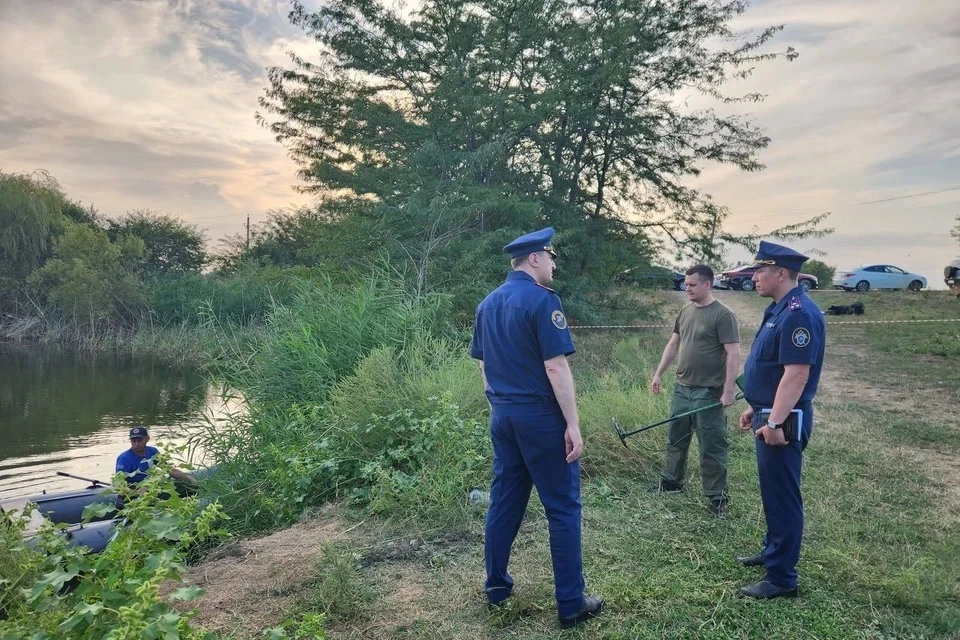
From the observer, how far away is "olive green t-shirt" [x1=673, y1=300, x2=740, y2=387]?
Answer: 4.97m

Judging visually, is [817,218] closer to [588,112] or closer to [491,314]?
[588,112]

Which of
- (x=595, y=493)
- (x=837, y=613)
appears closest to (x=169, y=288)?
(x=595, y=493)

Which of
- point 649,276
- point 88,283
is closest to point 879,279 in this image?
point 649,276

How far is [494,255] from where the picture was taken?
538 inches

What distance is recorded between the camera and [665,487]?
17.8 feet

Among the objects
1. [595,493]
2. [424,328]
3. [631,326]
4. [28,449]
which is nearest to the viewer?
[595,493]

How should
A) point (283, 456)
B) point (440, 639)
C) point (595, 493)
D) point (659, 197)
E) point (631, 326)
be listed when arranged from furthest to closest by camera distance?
point (659, 197) → point (631, 326) → point (283, 456) → point (595, 493) → point (440, 639)

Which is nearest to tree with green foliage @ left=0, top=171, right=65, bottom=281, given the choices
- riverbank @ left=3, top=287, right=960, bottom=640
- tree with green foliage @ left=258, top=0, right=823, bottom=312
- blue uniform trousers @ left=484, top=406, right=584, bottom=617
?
tree with green foliage @ left=258, top=0, right=823, bottom=312

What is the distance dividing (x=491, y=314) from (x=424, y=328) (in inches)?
215

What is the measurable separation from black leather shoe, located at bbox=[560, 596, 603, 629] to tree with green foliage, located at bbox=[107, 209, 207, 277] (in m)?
39.4

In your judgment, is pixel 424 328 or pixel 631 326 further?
pixel 631 326

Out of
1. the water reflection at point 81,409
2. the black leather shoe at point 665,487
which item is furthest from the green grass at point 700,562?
the water reflection at point 81,409

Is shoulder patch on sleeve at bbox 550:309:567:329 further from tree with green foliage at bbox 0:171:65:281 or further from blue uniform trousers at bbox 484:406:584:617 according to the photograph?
tree with green foliage at bbox 0:171:65:281

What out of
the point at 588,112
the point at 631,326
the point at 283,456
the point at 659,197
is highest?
the point at 588,112
